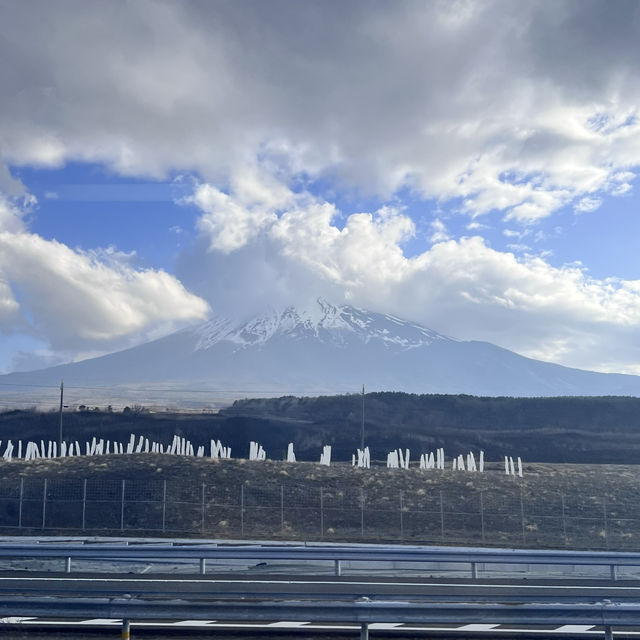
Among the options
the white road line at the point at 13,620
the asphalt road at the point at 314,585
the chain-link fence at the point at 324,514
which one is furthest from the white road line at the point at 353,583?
the chain-link fence at the point at 324,514

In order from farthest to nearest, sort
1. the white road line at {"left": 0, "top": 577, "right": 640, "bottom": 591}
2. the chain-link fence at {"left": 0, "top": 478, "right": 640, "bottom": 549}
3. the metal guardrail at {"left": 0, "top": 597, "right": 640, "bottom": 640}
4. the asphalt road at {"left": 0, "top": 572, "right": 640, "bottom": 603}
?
the chain-link fence at {"left": 0, "top": 478, "right": 640, "bottom": 549}, the white road line at {"left": 0, "top": 577, "right": 640, "bottom": 591}, the asphalt road at {"left": 0, "top": 572, "right": 640, "bottom": 603}, the metal guardrail at {"left": 0, "top": 597, "right": 640, "bottom": 640}

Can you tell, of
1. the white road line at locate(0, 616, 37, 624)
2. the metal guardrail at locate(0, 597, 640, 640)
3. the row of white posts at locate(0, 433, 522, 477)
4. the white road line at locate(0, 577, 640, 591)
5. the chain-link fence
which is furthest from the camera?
the row of white posts at locate(0, 433, 522, 477)

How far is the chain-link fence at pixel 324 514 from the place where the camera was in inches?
1236

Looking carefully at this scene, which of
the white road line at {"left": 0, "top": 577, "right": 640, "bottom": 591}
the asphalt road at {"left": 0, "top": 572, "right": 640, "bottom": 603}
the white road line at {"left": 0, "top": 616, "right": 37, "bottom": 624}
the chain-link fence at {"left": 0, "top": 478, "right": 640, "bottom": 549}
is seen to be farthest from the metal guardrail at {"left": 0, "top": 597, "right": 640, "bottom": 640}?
the chain-link fence at {"left": 0, "top": 478, "right": 640, "bottom": 549}

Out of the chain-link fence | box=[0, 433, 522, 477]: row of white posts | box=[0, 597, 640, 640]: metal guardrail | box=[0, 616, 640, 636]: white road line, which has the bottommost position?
box=[0, 616, 640, 636]: white road line

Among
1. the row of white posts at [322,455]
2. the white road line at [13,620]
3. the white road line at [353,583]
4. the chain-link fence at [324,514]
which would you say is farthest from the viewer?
the row of white posts at [322,455]

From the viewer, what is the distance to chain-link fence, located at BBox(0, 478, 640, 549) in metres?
31.4

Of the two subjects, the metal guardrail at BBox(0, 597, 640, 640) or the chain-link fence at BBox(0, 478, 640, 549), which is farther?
the chain-link fence at BBox(0, 478, 640, 549)

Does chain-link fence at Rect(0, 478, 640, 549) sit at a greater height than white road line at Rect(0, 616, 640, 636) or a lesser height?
greater

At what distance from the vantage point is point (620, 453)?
6556 cm

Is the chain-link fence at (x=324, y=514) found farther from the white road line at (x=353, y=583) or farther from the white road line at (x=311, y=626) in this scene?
the white road line at (x=311, y=626)

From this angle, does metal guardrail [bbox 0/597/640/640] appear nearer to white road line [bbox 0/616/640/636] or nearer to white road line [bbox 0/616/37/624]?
white road line [bbox 0/616/640/636]

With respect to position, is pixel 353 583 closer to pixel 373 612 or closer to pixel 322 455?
pixel 373 612

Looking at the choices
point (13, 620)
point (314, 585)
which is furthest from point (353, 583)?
point (13, 620)
